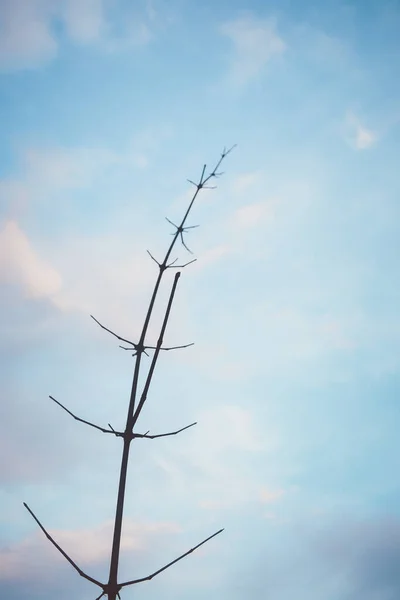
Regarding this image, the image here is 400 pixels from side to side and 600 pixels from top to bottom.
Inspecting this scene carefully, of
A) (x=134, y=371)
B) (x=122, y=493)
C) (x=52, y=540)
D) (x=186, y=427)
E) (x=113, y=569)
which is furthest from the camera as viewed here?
(x=186, y=427)

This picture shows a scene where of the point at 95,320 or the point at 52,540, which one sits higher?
the point at 95,320

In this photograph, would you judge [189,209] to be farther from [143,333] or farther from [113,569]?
[113,569]

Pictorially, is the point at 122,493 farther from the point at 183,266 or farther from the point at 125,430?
the point at 183,266

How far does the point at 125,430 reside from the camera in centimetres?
323

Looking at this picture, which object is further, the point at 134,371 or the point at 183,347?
the point at 183,347

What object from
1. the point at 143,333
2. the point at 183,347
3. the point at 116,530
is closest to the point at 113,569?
the point at 116,530

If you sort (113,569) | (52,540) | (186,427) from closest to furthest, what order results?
(113,569) → (52,540) → (186,427)

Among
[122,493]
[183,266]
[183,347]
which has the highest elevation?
[183,266]

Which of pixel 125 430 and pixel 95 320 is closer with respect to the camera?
pixel 125 430

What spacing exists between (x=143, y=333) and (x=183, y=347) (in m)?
0.66

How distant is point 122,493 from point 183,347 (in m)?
1.44

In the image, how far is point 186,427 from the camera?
400 cm

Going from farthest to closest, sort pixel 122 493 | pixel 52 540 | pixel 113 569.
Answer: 1. pixel 52 540
2. pixel 122 493
3. pixel 113 569

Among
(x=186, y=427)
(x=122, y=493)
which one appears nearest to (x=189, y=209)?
(x=186, y=427)
